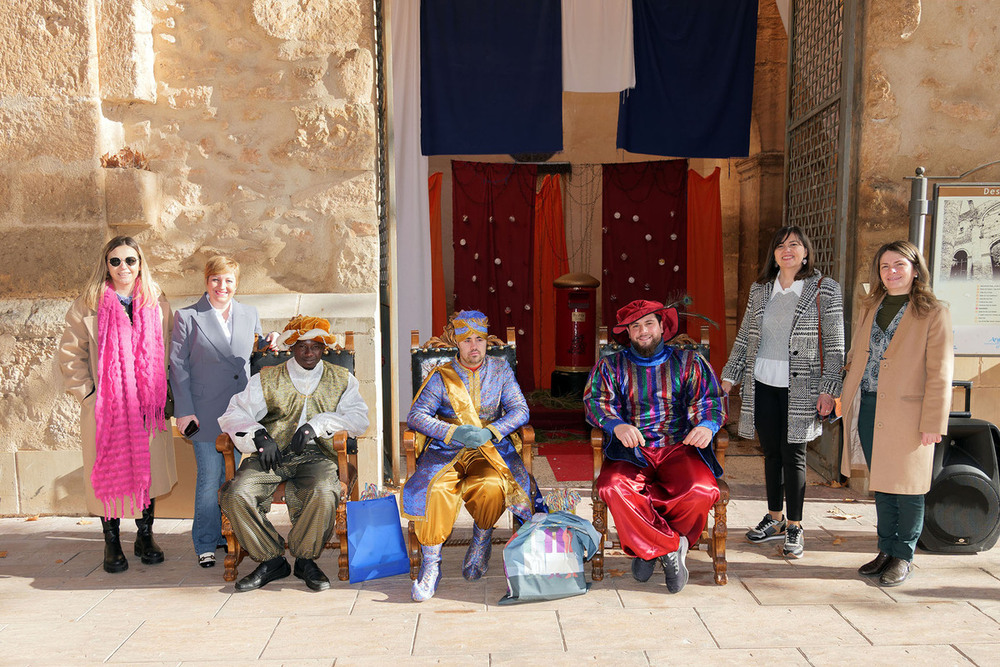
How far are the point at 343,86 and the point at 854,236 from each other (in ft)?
10.9

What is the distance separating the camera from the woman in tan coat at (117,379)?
3.59 m

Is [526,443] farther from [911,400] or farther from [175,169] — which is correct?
[175,169]

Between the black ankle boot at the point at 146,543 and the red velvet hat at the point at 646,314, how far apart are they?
257cm

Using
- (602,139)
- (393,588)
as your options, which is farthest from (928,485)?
(602,139)

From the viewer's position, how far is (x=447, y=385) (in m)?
A: 3.68

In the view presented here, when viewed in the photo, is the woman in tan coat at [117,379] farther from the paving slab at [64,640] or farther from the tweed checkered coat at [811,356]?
the tweed checkered coat at [811,356]

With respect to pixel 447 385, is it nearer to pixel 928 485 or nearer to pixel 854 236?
pixel 928 485

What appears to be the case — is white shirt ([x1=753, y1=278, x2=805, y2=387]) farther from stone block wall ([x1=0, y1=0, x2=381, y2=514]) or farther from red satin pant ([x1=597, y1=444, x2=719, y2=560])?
stone block wall ([x1=0, y1=0, x2=381, y2=514])

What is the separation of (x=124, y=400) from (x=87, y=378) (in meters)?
0.22

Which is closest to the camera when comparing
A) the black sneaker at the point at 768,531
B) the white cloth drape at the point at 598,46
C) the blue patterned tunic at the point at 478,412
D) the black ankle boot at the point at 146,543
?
the blue patterned tunic at the point at 478,412

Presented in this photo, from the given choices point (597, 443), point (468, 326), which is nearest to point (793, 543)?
point (597, 443)

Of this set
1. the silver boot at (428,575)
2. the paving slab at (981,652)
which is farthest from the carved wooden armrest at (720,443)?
the silver boot at (428,575)

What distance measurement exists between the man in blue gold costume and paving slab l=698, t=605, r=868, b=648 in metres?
0.98

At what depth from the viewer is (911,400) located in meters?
3.34
